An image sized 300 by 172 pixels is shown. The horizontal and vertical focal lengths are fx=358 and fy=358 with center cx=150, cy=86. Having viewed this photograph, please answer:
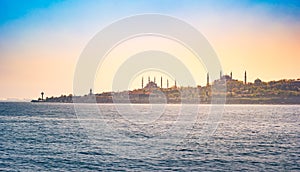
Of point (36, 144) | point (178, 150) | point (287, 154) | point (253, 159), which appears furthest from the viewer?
point (36, 144)

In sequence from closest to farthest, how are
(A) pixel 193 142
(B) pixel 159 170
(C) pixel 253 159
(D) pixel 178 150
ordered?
(B) pixel 159 170, (C) pixel 253 159, (D) pixel 178 150, (A) pixel 193 142

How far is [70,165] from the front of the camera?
44906 millimetres

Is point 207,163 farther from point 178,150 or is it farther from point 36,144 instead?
point 36,144

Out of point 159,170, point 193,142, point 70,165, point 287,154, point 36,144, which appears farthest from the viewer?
point 193,142

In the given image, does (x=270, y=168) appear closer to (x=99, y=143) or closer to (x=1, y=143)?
(x=99, y=143)

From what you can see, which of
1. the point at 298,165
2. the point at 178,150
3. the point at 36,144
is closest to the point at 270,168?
the point at 298,165

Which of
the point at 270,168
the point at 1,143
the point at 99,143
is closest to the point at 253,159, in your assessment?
the point at 270,168

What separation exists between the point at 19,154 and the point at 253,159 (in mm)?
34014

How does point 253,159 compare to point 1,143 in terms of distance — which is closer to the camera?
point 253,159

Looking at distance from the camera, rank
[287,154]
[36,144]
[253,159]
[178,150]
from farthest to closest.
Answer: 1. [36,144]
2. [178,150]
3. [287,154]
4. [253,159]

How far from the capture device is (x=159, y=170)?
41906mm

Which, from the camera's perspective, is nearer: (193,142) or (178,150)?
(178,150)

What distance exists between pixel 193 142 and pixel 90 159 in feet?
85.4

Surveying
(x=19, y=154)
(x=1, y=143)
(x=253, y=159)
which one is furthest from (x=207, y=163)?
(x=1, y=143)
